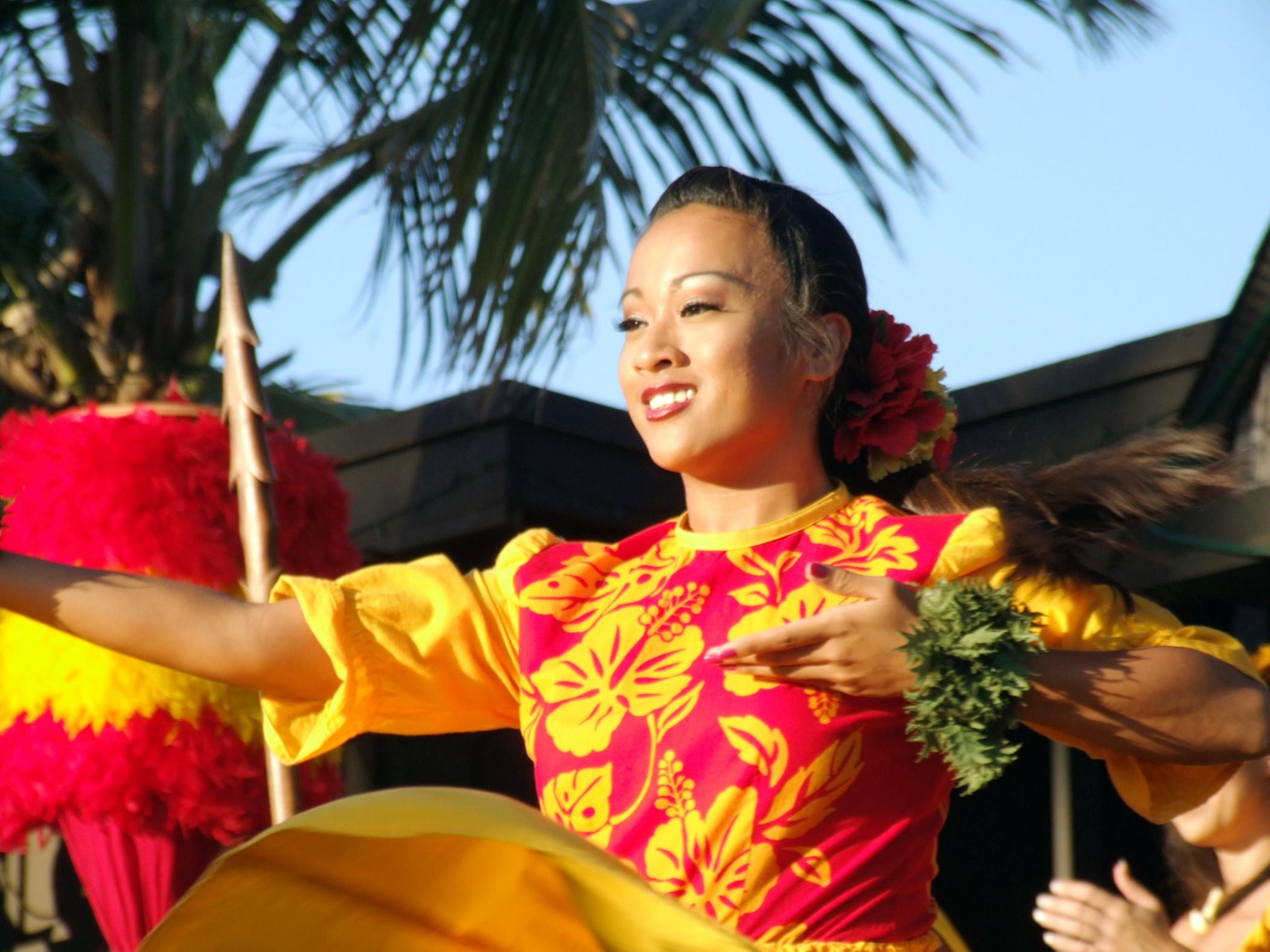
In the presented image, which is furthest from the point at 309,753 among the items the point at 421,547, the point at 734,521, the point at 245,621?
the point at 421,547

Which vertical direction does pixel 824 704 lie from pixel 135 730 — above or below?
above

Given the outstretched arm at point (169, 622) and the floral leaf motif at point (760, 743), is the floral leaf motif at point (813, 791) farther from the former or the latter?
the outstretched arm at point (169, 622)

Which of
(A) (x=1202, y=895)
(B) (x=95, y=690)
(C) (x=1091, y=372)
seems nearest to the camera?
(B) (x=95, y=690)

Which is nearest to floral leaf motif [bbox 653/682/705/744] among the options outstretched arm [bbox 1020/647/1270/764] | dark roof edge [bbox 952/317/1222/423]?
outstretched arm [bbox 1020/647/1270/764]

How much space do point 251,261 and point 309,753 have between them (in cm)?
300

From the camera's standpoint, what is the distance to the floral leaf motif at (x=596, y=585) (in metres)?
2.11

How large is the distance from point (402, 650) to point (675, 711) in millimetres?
359

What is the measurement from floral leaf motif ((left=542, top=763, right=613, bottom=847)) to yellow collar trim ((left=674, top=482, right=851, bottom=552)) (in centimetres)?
31

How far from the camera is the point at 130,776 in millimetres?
→ 2797

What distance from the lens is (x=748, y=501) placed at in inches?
84.0

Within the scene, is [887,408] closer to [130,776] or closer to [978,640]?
[978,640]

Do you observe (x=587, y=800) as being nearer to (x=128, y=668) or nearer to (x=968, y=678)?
(x=968, y=678)

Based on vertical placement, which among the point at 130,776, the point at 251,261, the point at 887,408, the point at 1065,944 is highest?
the point at 251,261

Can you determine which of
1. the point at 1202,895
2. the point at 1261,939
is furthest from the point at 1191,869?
the point at 1261,939
